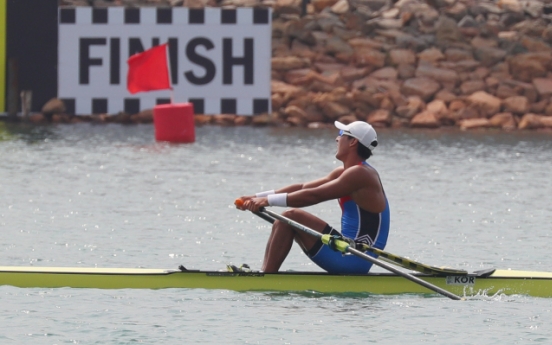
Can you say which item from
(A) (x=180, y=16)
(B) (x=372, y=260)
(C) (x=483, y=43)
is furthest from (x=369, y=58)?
(B) (x=372, y=260)

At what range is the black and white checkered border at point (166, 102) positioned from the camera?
32.6 meters

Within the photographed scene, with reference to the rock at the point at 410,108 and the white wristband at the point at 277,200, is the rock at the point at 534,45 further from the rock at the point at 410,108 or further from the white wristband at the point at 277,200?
the white wristband at the point at 277,200

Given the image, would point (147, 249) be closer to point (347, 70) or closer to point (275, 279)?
point (275, 279)

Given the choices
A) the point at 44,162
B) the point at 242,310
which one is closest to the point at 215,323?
the point at 242,310

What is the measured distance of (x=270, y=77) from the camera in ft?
107

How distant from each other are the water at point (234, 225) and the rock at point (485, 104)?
1.33 meters

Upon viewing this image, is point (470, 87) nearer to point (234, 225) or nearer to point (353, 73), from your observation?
point (353, 73)

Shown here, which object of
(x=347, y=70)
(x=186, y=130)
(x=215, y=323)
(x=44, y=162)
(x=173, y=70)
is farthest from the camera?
(x=347, y=70)

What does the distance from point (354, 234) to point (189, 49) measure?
66.8 ft

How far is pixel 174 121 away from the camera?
29719 mm

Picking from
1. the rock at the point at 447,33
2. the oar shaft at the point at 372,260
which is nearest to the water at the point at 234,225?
the oar shaft at the point at 372,260

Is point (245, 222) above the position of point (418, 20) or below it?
below

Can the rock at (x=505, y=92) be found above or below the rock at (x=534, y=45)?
below

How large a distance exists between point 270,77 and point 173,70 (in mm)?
2233
